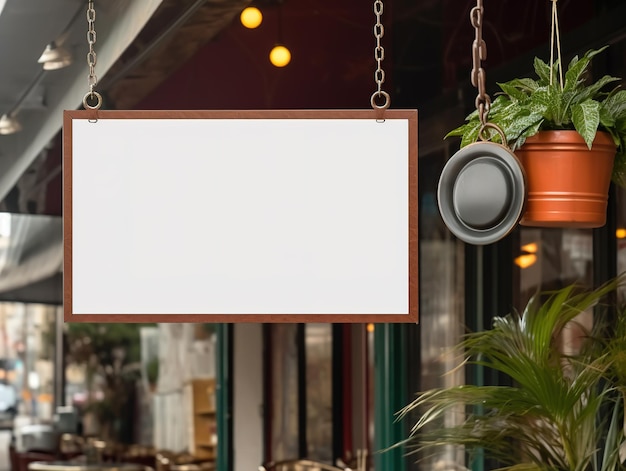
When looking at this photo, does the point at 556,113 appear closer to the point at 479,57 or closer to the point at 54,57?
the point at 479,57

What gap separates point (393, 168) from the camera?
1967mm

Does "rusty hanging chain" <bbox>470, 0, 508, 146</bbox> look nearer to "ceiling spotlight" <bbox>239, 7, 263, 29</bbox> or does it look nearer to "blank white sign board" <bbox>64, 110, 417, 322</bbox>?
"blank white sign board" <bbox>64, 110, 417, 322</bbox>

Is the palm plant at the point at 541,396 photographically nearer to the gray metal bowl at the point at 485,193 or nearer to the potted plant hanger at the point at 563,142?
the potted plant hanger at the point at 563,142

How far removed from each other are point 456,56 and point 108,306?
10.8 feet

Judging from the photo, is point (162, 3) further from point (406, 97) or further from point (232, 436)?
point (232, 436)

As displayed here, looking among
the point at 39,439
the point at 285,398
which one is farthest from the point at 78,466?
the point at 39,439

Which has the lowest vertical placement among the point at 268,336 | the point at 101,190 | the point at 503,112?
the point at 268,336

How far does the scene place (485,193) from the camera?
1.97 m

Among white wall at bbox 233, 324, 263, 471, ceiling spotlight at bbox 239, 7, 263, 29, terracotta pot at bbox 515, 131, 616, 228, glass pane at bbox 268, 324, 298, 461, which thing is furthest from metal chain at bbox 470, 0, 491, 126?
Result: white wall at bbox 233, 324, 263, 471

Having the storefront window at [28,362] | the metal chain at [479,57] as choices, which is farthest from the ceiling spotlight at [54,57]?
the storefront window at [28,362]

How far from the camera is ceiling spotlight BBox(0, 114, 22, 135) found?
18.1 feet

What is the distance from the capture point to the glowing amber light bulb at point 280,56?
5922 millimetres

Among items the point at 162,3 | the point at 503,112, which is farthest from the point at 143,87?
the point at 503,112

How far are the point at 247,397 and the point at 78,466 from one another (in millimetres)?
1508
